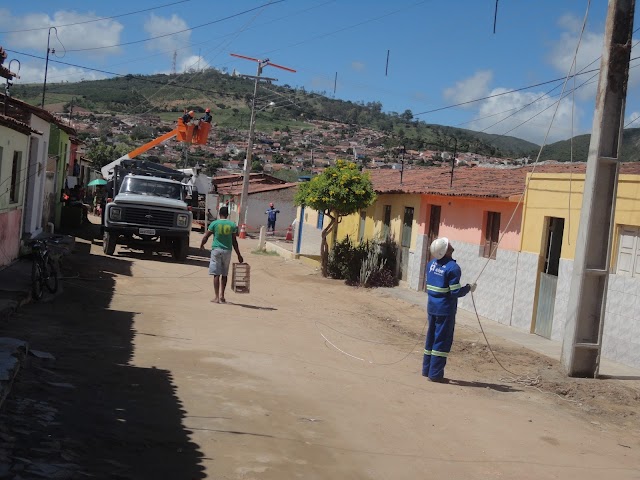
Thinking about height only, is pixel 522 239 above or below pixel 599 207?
below

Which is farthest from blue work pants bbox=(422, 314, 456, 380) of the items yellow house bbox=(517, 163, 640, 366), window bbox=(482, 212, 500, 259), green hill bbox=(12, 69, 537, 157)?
green hill bbox=(12, 69, 537, 157)

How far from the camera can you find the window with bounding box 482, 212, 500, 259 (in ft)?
60.3

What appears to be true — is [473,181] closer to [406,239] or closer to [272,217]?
[406,239]

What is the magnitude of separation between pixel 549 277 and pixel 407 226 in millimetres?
8682

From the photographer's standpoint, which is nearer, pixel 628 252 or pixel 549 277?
pixel 628 252

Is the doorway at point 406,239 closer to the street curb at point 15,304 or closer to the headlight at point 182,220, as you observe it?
the headlight at point 182,220

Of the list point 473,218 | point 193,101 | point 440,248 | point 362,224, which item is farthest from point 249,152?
point 193,101

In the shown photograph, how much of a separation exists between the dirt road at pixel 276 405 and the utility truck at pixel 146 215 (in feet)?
25.4

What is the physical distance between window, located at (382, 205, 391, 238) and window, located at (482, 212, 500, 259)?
6.62m

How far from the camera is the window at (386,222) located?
Result: 2537 centimetres

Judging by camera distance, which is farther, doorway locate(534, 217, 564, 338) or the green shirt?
doorway locate(534, 217, 564, 338)

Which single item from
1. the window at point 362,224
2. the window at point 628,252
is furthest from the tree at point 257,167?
the window at point 628,252

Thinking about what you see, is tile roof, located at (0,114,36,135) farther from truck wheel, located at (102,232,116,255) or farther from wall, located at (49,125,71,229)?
wall, located at (49,125,71,229)

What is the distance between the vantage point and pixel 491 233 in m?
18.6
